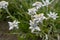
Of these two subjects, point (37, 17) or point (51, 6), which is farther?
point (51, 6)

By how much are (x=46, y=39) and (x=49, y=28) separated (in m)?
0.17

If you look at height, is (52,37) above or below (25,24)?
below

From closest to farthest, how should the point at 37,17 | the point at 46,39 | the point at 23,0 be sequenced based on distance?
the point at 37,17
the point at 46,39
the point at 23,0

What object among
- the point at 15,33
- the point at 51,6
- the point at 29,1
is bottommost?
the point at 15,33

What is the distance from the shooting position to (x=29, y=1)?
193 centimetres

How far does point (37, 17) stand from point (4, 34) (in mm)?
537

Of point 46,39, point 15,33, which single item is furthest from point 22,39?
point 46,39

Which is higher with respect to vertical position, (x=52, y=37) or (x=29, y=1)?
(x=29, y=1)

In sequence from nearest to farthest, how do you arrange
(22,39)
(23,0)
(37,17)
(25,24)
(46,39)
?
(37,17) < (46,39) < (22,39) < (25,24) < (23,0)

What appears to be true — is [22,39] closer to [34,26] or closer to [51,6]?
[34,26]

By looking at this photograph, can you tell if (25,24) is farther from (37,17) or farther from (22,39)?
(37,17)

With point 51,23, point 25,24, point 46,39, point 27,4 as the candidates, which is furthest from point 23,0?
point 46,39

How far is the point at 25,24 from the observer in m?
1.72

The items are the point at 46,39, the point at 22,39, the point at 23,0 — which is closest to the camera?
the point at 46,39
